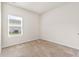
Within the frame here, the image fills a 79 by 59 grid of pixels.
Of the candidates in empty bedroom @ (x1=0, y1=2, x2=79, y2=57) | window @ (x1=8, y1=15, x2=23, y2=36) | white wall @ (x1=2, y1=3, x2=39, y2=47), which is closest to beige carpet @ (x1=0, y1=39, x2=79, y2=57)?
empty bedroom @ (x1=0, y1=2, x2=79, y2=57)

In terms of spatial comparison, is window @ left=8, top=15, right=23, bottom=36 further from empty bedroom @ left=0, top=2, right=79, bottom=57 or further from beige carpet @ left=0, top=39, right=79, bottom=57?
beige carpet @ left=0, top=39, right=79, bottom=57

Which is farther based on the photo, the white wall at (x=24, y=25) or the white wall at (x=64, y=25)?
the white wall at (x=24, y=25)

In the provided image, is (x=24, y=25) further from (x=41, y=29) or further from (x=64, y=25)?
(x=64, y=25)

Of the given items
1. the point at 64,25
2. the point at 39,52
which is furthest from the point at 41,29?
the point at 39,52

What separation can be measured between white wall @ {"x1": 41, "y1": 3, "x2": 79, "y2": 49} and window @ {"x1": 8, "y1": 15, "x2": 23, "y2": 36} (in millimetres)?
2067

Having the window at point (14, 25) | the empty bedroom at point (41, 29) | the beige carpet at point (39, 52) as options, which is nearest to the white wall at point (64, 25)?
the empty bedroom at point (41, 29)

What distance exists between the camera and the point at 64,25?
13.3 feet

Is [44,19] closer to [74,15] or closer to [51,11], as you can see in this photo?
[51,11]

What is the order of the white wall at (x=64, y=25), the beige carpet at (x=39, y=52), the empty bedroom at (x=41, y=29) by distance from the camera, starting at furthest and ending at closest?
the white wall at (x=64, y=25) < the empty bedroom at (x=41, y=29) < the beige carpet at (x=39, y=52)

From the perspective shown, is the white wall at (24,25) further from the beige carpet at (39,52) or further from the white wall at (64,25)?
the white wall at (64,25)

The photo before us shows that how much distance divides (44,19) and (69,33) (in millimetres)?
2544

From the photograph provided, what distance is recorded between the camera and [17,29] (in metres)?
4.49

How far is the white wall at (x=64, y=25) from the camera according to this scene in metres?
3.48

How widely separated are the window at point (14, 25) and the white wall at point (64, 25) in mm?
2067
